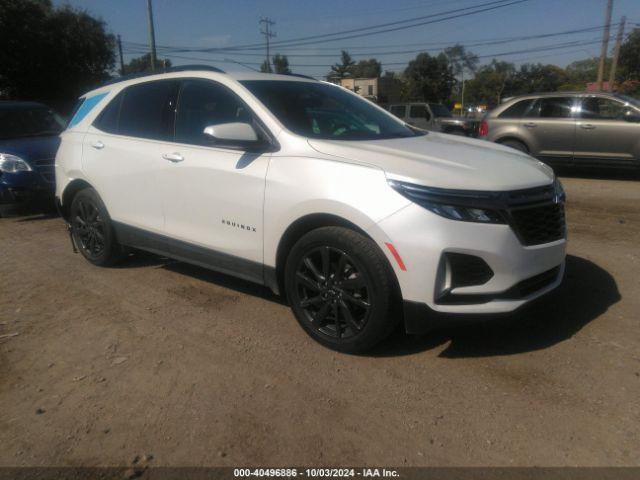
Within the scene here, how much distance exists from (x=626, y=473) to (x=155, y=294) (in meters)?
3.57

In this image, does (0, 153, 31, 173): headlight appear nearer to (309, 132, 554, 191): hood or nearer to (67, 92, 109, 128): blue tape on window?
(67, 92, 109, 128): blue tape on window

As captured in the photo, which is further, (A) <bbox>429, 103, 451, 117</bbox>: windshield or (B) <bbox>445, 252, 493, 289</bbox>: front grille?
(A) <bbox>429, 103, 451, 117</bbox>: windshield

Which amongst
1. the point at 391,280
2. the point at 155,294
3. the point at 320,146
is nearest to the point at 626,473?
the point at 391,280

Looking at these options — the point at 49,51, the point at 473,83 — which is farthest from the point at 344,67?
the point at 49,51

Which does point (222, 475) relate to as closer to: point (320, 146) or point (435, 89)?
point (320, 146)

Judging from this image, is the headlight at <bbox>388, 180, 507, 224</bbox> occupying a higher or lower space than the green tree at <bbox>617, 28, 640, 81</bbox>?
lower

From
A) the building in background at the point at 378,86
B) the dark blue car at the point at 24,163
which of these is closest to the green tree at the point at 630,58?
the building in background at the point at 378,86

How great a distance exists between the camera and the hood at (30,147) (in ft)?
25.0

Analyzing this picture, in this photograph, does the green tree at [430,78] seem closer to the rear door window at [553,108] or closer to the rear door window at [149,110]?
the rear door window at [553,108]

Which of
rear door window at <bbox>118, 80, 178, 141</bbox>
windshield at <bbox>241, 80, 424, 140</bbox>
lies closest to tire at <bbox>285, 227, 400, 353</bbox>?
windshield at <bbox>241, 80, 424, 140</bbox>

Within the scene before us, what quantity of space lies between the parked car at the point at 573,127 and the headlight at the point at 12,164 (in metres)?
8.60

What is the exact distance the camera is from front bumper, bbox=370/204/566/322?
2.92 m

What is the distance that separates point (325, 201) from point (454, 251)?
0.82 m

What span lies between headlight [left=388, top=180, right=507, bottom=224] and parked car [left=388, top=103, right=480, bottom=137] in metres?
17.0
